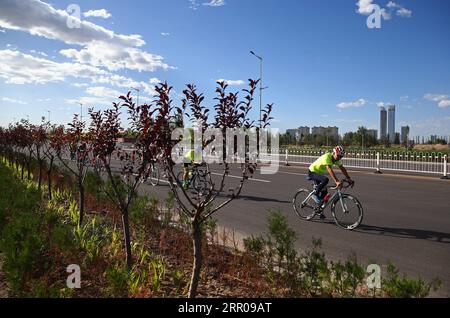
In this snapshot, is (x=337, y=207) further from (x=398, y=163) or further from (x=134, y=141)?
(x=398, y=163)

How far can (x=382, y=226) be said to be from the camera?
856 centimetres

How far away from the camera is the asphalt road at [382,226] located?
20.3ft

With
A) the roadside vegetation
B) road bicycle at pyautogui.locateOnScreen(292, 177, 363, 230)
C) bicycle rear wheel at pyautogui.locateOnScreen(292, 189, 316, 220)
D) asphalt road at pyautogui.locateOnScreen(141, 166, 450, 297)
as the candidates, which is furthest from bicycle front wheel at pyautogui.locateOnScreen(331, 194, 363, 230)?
the roadside vegetation

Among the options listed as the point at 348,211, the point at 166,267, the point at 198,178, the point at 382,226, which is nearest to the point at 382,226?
the point at 382,226

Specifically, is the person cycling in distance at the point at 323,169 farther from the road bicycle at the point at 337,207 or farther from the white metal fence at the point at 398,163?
the white metal fence at the point at 398,163

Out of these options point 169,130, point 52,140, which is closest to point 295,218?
point 169,130

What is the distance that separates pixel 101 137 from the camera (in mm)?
5883

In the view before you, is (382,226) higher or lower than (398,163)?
lower

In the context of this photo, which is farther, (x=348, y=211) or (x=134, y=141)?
(x=348, y=211)

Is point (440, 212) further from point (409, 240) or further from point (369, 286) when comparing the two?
point (369, 286)

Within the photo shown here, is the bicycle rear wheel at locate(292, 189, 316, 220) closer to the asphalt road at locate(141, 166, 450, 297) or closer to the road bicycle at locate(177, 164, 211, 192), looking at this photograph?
the asphalt road at locate(141, 166, 450, 297)

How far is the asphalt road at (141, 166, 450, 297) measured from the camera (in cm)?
618

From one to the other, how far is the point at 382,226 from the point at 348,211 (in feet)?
3.08
